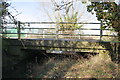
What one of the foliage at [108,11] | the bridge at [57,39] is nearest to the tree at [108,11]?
the foliage at [108,11]

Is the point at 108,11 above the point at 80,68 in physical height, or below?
above

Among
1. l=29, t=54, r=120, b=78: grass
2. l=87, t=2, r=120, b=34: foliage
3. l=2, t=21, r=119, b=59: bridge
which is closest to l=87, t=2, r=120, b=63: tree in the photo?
l=87, t=2, r=120, b=34: foliage

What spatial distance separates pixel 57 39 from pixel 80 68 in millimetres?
1087

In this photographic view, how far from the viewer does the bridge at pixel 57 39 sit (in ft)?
10.2

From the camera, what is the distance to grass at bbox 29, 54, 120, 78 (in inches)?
94.2

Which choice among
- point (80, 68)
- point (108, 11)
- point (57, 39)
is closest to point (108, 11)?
point (108, 11)

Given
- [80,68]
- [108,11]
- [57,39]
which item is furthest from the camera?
[57,39]

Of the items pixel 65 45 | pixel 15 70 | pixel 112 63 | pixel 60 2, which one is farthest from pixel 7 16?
pixel 112 63

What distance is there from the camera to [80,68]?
2729 millimetres

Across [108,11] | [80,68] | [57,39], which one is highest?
[108,11]

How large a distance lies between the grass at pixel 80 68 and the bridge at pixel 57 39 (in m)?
0.29

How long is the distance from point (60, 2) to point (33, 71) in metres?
1.83

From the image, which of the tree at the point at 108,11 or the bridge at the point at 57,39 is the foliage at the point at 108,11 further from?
the bridge at the point at 57,39

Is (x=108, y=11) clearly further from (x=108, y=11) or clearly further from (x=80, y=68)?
(x=80, y=68)
